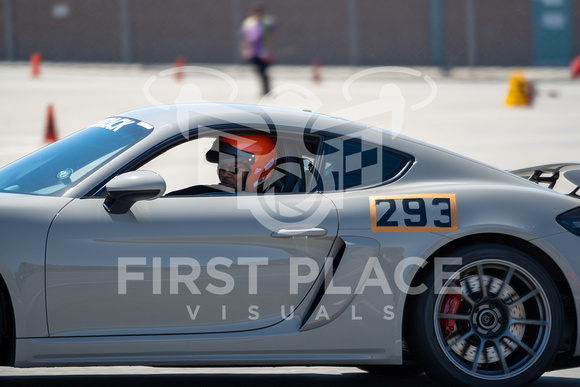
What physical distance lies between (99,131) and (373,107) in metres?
1.99

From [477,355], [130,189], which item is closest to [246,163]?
[130,189]

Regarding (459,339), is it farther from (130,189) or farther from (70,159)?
(70,159)

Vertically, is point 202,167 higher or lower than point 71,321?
higher

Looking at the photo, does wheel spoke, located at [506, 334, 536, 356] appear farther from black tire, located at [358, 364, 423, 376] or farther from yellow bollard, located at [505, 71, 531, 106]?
yellow bollard, located at [505, 71, 531, 106]

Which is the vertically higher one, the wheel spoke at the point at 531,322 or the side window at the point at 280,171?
the side window at the point at 280,171

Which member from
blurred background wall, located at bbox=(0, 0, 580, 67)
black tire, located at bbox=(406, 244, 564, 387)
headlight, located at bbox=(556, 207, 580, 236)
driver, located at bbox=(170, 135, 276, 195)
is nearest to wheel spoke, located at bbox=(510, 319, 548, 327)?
black tire, located at bbox=(406, 244, 564, 387)

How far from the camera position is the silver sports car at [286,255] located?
4266 millimetres

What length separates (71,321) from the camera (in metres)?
4.25

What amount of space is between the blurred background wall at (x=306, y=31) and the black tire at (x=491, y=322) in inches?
1060

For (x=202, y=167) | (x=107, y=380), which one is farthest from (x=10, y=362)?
(x=202, y=167)

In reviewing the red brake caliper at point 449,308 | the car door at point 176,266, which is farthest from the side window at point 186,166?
the red brake caliper at point 449,308

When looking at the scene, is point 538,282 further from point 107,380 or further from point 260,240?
point 107,380

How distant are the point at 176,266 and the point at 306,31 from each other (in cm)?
2903

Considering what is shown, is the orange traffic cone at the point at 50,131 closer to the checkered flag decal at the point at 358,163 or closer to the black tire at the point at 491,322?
the checkered flag decal at the point at 358,163
